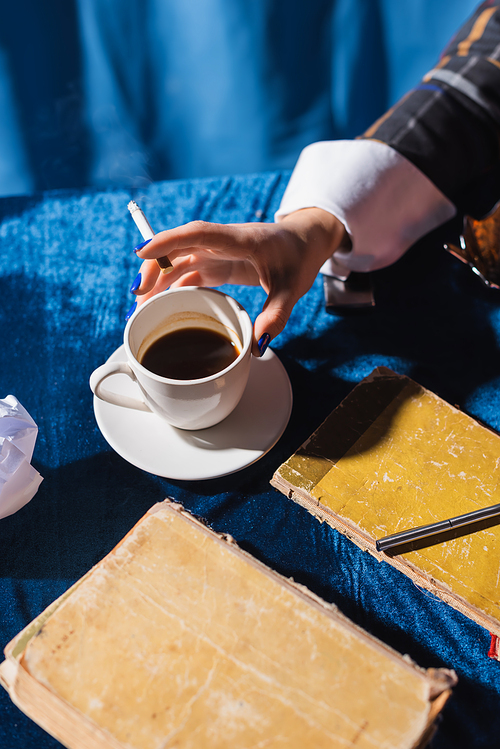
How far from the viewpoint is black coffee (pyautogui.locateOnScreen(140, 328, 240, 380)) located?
540mm

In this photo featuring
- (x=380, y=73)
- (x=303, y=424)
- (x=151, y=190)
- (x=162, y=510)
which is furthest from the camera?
(x=380, y=73)

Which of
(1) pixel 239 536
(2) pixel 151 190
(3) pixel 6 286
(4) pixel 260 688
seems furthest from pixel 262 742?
(2) pixel 151 190

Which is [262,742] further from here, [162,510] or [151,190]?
[151,190]

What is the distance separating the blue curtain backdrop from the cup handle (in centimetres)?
92

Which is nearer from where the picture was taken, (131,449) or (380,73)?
(131,449)

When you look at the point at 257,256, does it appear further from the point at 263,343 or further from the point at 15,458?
the point at 15,458

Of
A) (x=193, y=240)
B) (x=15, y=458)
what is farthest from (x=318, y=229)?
(x=15, y=458)

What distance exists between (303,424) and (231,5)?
3.16 ft

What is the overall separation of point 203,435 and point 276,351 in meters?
0.17

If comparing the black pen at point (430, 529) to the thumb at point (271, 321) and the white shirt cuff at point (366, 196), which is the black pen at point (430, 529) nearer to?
the thumb at point (271, 321)

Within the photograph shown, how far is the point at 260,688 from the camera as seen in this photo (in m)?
0.36

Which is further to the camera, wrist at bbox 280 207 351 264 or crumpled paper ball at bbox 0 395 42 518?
wrist at bbox 280 207 351 264

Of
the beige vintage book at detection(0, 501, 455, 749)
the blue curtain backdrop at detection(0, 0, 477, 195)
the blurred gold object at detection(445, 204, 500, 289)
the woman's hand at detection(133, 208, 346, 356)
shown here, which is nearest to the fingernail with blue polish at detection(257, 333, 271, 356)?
the woman's hand at detection(133, 208, 346, 356)

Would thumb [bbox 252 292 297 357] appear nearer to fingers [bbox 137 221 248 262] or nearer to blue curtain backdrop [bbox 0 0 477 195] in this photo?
fingers [bbox 137 221 248 262]
